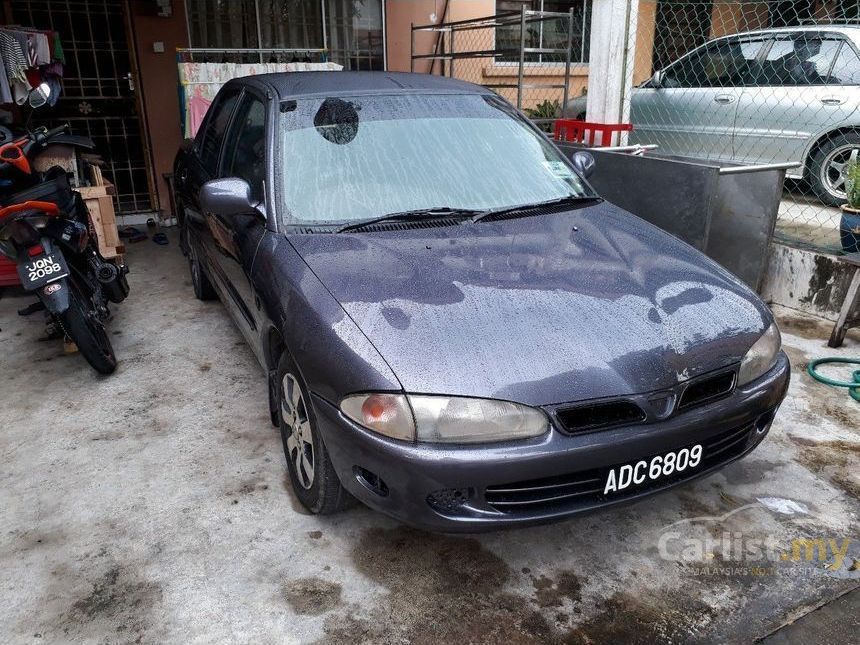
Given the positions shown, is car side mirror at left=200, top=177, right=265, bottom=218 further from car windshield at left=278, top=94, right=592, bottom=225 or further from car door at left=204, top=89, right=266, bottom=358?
car windshield at left=278, top=94, right=592, bottom=225

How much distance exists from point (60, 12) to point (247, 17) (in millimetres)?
1781

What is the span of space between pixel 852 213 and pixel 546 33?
22.1 ft

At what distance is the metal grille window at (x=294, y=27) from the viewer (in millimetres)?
7203

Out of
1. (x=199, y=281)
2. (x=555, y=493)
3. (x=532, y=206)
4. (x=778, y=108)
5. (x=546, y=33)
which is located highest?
(x=546, y=33)

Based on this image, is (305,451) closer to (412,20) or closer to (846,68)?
(846,68)

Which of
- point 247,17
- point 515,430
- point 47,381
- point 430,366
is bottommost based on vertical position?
point 47,381

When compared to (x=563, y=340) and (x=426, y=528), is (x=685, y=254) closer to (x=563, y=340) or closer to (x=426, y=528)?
(x=563, y=340)

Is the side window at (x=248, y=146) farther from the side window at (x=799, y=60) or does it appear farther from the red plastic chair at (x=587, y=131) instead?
the side window at (x=799, y=60)

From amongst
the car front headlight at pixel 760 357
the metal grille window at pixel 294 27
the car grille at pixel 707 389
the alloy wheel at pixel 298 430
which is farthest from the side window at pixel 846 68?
the alloy wheel at pixel 298 430

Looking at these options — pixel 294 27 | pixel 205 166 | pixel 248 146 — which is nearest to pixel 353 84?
pixel 248 146

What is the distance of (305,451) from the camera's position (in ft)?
8.33

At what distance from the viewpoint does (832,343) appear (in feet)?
13.7

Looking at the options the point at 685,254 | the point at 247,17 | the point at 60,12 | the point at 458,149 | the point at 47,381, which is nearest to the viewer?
the point at 685,254

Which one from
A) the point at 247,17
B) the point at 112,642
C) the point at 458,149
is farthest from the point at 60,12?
the point at 112,642
